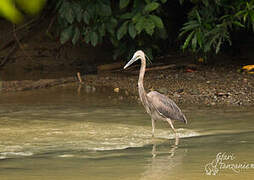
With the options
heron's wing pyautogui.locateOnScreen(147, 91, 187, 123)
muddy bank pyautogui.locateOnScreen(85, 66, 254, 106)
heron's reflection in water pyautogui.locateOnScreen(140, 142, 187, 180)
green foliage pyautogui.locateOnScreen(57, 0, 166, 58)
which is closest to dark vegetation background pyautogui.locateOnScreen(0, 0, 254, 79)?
green foliage pyautogui.locateOnScreen(57, 0, 166, 58)

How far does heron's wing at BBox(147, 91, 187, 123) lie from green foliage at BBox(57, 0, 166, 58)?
2.67m

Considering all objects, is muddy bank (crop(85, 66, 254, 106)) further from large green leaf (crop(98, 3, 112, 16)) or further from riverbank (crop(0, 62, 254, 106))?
large green leaf (crop(98, 3, 112, 16))

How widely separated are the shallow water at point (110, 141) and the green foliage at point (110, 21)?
1.33 m

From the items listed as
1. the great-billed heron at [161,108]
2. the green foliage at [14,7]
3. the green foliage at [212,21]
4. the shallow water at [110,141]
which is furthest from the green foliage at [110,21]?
the green foliage at [14,7]

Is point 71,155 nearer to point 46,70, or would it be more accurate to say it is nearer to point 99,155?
point 99,155

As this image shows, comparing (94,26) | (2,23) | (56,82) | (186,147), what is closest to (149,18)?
(94,26)

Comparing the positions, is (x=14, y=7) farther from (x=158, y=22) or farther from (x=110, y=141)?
(x=158, y=22)

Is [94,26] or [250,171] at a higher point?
[94,26]

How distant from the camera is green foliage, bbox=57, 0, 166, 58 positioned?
8641 millimetres

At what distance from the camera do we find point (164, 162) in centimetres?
412

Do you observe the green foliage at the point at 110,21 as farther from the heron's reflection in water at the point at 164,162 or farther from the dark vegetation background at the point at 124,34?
the heron's reflection in water at the point at 164,162

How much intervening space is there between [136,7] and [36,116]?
309 cm

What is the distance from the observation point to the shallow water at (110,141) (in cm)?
370

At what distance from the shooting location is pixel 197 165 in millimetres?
3861
